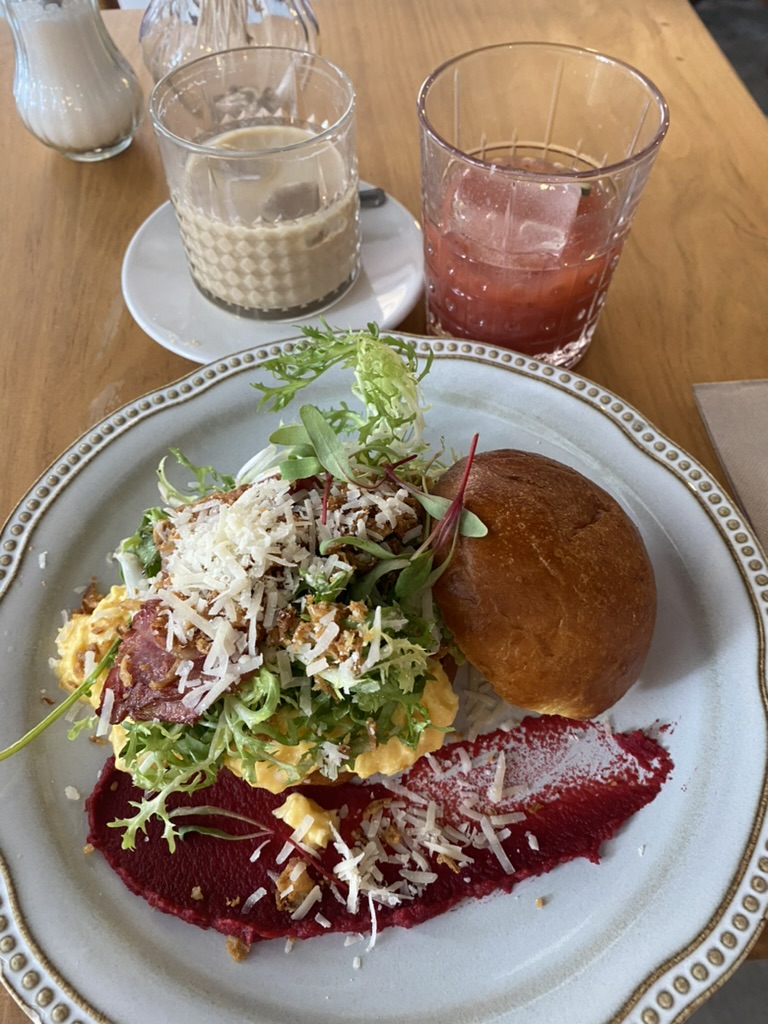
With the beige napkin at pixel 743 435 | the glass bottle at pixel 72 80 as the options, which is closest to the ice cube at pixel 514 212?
the beige napkin at pixel 743 435

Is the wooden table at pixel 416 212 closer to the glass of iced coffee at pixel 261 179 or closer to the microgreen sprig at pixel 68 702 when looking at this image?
the glass of iced coffee at pixel 261 179

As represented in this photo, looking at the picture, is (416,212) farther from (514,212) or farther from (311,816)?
(311,816)

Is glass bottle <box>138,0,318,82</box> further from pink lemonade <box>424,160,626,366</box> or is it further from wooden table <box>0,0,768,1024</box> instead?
pink lemonade <box>424,160,626,366</box>

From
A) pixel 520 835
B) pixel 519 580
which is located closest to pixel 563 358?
pixel 519 580

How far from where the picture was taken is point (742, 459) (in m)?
1.35

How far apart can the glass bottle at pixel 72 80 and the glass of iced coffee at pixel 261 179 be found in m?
0.33

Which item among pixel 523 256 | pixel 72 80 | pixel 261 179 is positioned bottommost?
pixel 523 256

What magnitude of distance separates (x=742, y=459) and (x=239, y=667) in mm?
935

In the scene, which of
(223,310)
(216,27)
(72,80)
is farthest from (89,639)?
(216,27)

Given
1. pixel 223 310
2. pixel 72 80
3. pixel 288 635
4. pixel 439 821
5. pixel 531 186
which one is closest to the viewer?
pixel 288 635

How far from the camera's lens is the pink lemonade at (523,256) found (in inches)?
48.8

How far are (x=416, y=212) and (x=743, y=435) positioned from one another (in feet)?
2.86

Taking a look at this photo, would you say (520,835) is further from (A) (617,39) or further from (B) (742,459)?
(A) (617,39)

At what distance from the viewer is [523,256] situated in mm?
1287
